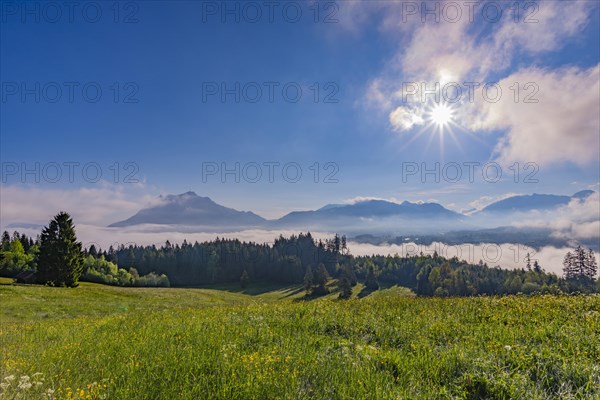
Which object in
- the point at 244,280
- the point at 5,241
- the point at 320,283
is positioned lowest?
the point at 244,280

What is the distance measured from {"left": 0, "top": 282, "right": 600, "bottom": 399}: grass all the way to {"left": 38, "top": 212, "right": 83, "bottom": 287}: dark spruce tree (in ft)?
213

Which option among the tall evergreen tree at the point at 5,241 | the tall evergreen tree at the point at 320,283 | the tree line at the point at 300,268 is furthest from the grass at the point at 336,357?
the tall evergreen tree at the point at 5,241

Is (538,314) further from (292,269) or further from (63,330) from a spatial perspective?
(292,269)

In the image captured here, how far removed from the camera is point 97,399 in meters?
5.38

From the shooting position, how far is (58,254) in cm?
6400

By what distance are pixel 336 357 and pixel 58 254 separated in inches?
3007

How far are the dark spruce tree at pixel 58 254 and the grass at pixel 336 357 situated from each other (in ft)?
Answer: 213

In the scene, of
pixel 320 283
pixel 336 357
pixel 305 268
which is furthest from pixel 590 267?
pixel 336 357

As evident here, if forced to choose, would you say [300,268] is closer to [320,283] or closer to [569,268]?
[320,283]

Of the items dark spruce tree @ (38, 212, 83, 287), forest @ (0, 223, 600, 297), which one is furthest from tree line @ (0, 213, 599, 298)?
dark spruce tree @ (38, 212, 83, 287)

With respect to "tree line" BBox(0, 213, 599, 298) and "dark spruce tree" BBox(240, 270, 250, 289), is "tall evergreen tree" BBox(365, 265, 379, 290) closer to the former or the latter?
"tree line" BBox(0, 213, 599, 298)

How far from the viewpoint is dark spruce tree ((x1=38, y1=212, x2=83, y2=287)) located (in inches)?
2498

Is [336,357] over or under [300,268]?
over

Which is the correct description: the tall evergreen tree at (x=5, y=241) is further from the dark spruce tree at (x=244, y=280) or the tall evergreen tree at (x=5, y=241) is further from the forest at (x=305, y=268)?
the dark spruce tree at (x=244, y=280)
